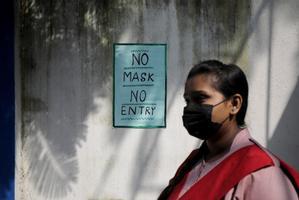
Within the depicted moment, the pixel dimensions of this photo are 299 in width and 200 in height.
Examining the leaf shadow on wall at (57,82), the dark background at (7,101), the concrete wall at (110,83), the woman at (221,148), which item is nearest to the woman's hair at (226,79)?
the woman at (221,148)

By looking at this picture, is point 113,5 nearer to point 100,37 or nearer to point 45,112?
point 100,37

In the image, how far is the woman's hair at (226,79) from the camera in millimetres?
2229

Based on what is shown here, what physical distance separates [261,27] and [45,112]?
1986 mm

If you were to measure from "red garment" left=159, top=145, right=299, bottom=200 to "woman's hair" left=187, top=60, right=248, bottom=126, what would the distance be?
0.85 ft

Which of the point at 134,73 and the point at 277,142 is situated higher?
the point at 134,73

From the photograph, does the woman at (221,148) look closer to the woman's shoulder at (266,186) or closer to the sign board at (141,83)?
the woman's shoulder at (266,186)

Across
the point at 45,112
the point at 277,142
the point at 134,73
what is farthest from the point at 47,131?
the point at 277,142

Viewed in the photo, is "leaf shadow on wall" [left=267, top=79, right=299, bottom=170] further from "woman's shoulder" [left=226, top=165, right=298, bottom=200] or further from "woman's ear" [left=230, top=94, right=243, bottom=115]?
"woman's shoulder" [left=226, top=165, right=298, bottom=200]

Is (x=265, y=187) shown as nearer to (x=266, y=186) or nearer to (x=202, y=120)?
(x=266, y=186)

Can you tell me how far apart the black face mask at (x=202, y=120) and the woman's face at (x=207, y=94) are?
2 centimetres

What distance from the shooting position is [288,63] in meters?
4.62

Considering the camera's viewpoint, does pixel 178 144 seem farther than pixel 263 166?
Yes

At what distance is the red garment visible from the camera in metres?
1.95

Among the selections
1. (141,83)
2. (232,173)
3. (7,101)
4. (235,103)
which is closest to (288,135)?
(141,83)
